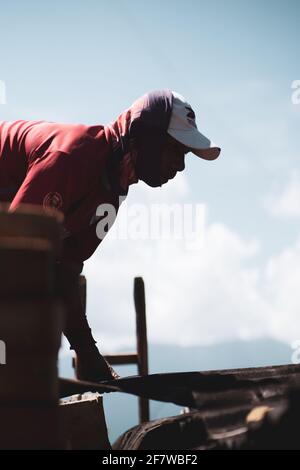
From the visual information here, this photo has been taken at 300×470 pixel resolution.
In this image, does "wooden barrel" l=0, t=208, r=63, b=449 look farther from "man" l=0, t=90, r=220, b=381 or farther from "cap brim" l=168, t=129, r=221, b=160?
"cap brim" l=168, t=129, r=221, b=160

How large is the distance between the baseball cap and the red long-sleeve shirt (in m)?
0.47

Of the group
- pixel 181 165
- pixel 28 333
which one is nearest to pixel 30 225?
pixel 28 333

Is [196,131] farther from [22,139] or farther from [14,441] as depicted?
[14,441]

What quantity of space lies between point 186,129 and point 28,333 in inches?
93.4

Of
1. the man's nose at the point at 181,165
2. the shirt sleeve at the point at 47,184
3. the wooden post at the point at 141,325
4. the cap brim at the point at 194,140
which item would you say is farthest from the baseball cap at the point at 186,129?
the wooden post at the point at 141,325

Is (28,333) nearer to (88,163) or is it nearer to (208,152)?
(88,163)

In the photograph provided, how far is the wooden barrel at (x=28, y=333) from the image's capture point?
1.25 m

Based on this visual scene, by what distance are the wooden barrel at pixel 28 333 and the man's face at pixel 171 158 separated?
87.6 inches

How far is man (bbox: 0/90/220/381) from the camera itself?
8.80ft

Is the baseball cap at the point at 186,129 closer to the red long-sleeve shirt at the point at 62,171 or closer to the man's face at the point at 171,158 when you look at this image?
the man's face at the point at 171,158

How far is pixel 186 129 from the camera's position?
11.2 feet

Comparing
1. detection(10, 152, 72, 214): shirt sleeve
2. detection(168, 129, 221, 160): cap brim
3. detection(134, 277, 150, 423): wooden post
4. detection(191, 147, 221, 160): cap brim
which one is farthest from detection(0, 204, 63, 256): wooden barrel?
detection(134, 277, 150, 423): wooden post

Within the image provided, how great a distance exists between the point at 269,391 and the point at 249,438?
316 millimetres
